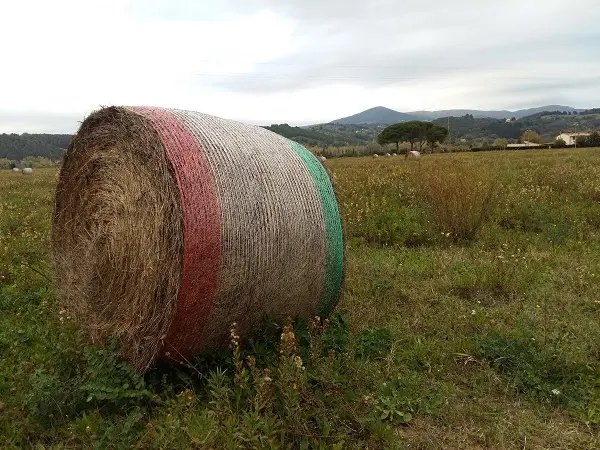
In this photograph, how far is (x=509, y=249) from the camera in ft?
24.0

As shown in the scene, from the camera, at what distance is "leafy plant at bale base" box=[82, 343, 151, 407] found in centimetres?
338

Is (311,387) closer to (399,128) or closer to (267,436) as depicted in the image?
(267,436)

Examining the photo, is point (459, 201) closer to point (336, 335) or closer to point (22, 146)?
point (336, 335)

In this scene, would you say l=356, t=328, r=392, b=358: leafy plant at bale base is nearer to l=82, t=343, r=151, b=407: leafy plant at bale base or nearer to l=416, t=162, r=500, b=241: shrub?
l=82, t=343, r=151, b=407: leafy plant at bale base

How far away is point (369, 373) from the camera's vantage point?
383 cm

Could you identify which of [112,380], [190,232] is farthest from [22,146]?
[190,232]

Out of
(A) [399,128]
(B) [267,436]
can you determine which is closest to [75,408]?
(B) [267,436]

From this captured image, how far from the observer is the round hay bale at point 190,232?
3.39 meters

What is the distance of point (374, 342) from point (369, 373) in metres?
0.56

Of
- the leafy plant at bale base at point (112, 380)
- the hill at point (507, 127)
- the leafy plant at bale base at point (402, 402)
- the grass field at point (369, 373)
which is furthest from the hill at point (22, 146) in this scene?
the hill at point (507, 127)

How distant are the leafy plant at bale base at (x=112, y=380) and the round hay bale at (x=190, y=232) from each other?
0.10 metres

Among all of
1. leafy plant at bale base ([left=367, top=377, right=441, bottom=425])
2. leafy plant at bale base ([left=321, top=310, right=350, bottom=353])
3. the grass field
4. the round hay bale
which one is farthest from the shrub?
leafy plant at bale base ([left=367, top=377, right=441, bottom=425])

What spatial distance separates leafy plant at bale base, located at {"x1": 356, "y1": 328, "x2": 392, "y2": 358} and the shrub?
11.9 feet

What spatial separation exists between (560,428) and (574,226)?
19.0 feet
